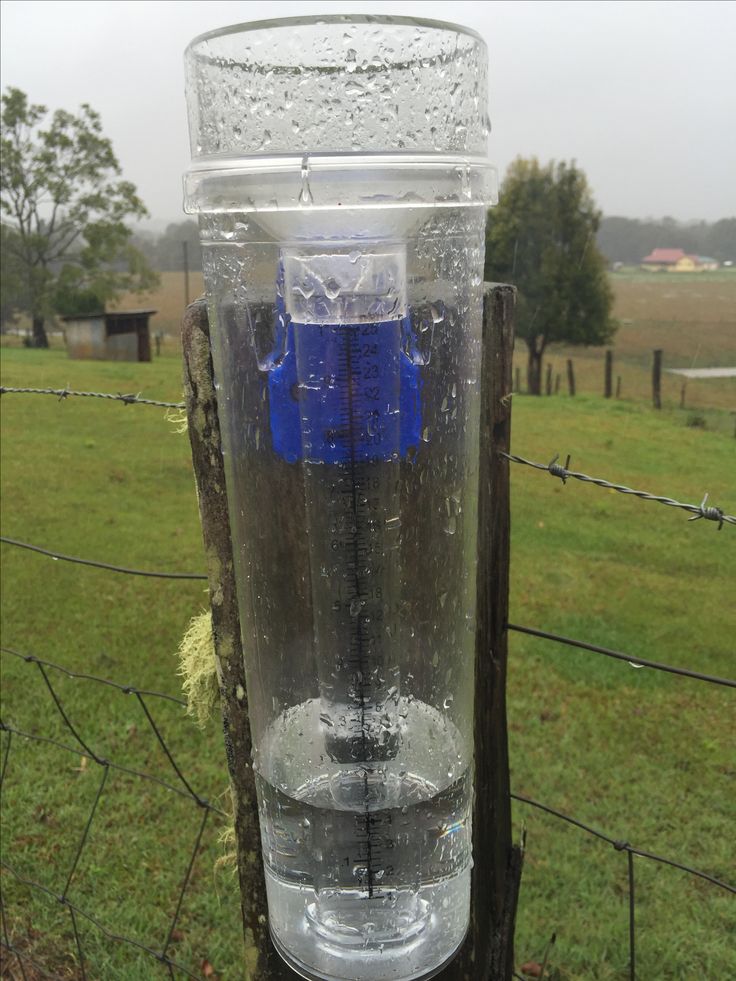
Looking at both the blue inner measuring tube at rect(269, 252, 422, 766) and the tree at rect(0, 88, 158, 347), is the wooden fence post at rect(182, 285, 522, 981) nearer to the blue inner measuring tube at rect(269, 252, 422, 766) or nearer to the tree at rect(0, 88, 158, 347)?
the blue inner measuring tube at rect(269, 252, 422, 766)

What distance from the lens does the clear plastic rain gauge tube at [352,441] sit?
0.79 m

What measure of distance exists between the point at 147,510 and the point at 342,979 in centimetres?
600

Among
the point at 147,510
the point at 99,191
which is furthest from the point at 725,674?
the point at 99,191

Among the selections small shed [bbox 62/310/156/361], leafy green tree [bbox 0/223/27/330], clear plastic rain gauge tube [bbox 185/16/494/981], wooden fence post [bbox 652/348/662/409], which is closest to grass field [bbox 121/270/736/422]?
wooden fence post [bbox 652/348/662/409]

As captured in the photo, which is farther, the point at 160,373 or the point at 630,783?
the point at 160,373

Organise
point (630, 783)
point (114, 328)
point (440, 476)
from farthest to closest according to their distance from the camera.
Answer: point (114, 328), point (630, 783), point (440, 476)

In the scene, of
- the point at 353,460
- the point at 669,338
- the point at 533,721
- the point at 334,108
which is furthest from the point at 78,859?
the point at 669,338

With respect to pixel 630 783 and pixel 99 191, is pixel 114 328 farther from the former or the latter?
pixel 630 783

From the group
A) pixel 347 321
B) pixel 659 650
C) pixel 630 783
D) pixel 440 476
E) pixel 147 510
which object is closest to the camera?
pixel 347 321

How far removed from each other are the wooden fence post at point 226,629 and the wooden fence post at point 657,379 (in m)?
8.61

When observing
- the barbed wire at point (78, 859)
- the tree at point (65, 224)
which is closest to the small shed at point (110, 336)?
the tree at point (65, 224)

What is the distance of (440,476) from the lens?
0.93 meters

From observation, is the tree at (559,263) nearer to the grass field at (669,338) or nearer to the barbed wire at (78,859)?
the grass field at (669,338)

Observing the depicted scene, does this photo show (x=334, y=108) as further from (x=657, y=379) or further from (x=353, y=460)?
(x=657, y=379)
